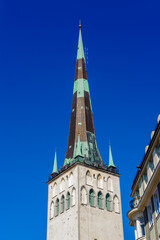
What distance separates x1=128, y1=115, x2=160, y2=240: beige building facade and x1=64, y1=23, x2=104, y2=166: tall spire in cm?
2794

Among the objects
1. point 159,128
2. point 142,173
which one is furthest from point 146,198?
point 159,128

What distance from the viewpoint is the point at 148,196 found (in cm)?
2752

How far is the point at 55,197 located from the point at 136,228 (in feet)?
97.1

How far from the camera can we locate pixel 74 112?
66.8 metres

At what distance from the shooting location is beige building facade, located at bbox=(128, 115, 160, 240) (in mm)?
25862

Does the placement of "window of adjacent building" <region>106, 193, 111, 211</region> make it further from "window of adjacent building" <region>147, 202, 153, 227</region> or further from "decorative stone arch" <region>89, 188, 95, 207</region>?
"window of adjacent building" <region>147, 202, 153, 227</region>

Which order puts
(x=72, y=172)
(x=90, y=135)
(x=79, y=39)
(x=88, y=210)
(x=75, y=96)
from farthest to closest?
(x=79, y=39), (x=75, y=96), (x=90, y=135), (x=72, y=172), (x=88, y=210)

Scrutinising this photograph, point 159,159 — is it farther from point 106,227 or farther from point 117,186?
point 117,186

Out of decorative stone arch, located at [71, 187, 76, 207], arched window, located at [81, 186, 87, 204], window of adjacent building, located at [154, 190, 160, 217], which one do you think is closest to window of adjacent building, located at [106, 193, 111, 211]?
arched window, located at [81, 186, 87, 204]

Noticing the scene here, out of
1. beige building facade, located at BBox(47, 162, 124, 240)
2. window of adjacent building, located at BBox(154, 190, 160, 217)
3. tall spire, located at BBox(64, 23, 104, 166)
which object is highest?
tall spire, located at BBox(64, 23, 104, 166)

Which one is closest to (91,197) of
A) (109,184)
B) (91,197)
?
(91,197)

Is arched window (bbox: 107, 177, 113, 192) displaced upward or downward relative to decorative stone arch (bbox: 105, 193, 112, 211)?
upward

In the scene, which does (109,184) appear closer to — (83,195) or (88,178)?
(88,178)

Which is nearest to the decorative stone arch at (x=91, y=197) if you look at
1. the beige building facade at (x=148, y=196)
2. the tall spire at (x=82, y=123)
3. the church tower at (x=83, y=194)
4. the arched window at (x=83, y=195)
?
the church tower at (x=83, y=194)
